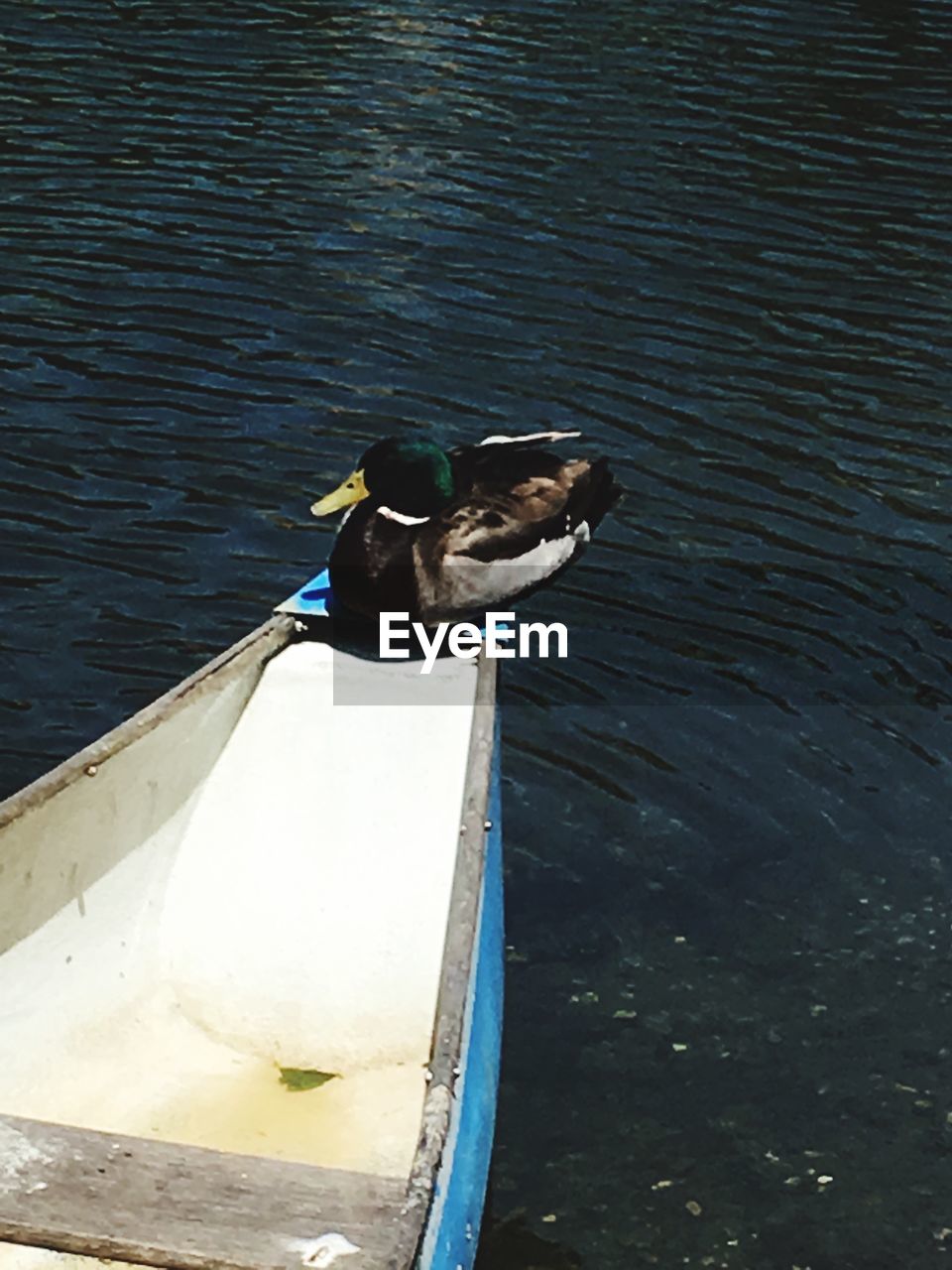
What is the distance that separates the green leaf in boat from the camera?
7.51 m

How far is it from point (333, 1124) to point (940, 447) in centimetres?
800

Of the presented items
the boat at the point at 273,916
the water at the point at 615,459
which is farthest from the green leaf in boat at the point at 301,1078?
the water at the point at 615,459

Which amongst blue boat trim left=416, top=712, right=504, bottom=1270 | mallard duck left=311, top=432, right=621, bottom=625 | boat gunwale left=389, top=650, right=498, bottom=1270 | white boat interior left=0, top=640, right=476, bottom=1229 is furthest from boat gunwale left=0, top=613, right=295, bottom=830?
blue boat trim left=416, top=712, right=504, bottom=1270

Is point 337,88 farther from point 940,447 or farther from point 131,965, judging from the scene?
point 131,965

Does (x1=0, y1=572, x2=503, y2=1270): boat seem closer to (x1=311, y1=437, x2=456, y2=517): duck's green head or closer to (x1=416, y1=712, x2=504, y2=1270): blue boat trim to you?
(x1=416, y1=712, x2=504, y2=1270): blue boat trim

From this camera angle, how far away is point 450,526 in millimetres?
8648

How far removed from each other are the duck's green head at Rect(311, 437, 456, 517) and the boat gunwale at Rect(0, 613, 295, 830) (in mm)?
664

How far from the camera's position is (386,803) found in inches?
316

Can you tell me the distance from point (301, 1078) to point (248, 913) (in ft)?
2.36

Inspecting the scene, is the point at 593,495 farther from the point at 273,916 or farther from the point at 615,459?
the point at 615,459

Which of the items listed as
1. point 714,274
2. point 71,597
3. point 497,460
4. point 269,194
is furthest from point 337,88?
point 497,460

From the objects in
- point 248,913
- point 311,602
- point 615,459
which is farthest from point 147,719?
point 615,459

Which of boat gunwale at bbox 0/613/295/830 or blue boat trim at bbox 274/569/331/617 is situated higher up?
blue boat trim at bbox 274/569/331/617

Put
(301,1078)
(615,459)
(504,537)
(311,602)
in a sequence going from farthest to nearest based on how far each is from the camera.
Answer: (615,459), (504,537), (311,602), (301,1078)
